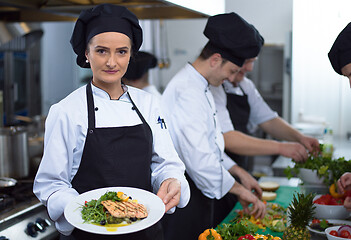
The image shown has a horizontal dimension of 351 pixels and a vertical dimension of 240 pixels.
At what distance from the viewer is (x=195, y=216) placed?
7.45 ft

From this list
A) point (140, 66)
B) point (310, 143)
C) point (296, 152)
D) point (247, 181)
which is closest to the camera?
point (247, 181)

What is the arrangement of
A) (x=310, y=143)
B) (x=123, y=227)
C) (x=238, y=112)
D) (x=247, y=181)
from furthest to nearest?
(x=238, y=112)
(x=310, y=143)
(x=247, y=181)
(x=123, y=227)

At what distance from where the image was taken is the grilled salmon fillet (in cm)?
129

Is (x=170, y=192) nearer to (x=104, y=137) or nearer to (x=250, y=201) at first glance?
(x=104, y=137)

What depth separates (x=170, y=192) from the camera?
1.49 metres

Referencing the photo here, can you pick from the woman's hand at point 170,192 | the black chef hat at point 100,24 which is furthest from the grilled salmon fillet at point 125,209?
the black chef hat at point 100,24

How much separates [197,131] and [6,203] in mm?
959

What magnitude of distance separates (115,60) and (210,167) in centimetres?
88

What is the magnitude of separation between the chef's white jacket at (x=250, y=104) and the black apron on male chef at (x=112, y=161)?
3.41ft

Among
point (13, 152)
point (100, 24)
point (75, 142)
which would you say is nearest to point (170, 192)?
point (75, 142)

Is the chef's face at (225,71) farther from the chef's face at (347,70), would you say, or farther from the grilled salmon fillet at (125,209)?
the grilled salmon fillet at (125,209)

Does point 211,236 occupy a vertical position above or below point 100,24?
below

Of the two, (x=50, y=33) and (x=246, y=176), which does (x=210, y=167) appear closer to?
(x=246, y=176)

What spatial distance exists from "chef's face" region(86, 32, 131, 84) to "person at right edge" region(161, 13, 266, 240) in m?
0.70
